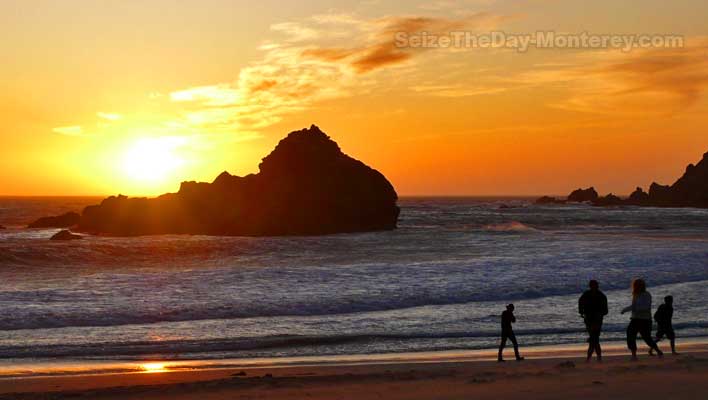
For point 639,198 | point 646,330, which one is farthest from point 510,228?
point 639,198

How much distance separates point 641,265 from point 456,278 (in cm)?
1107

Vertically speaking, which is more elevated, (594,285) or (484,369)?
(594,285)

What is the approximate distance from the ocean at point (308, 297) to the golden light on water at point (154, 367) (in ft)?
3.04

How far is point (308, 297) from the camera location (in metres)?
25.7

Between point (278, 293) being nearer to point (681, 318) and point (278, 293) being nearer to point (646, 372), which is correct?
point (681, 318)

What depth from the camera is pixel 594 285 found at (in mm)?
14562

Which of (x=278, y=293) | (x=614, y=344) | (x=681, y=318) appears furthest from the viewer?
(x=278, y=293)

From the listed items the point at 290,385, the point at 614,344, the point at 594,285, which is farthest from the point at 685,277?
the point at 290,385

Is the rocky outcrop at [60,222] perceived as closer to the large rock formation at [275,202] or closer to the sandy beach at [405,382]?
the large rock formation at [275,202]

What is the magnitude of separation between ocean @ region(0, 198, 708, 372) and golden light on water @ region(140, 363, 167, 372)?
0.93m

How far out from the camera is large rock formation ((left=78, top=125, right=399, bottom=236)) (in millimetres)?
64875

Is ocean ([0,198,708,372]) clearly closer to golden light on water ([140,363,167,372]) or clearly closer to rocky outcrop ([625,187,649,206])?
golden light on water ([140,363,167,372])

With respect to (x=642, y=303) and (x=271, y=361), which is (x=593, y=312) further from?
(x=271, y=361)

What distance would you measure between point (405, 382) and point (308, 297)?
44.4ft
